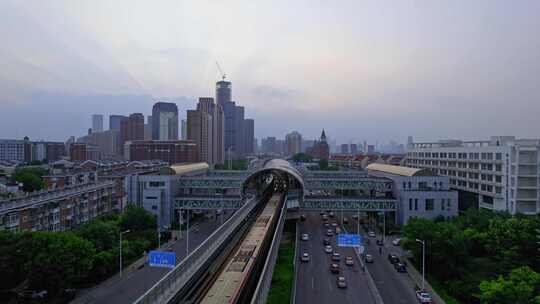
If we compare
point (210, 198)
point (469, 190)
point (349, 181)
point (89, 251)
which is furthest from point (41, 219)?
point (469, 190)

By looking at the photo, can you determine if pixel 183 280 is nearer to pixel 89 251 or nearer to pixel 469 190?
pixel 89 251

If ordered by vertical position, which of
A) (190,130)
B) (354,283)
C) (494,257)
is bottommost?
(354,283)

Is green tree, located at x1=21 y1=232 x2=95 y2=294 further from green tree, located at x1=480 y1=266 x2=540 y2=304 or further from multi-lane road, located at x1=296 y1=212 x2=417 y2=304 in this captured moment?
green tree, located at x1=480 y1=266 x2=540 y2=304

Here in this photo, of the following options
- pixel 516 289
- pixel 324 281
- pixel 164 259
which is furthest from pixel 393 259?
pixel 164 259

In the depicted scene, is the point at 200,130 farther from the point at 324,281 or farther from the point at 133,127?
the point at 324,281

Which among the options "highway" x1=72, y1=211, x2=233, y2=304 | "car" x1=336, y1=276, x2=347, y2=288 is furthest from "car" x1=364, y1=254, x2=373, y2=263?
"highway" x1=72, y1=211, x2=233, y2=304

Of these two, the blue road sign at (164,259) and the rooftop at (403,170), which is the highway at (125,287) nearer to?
the blue road sign at (164,259)
